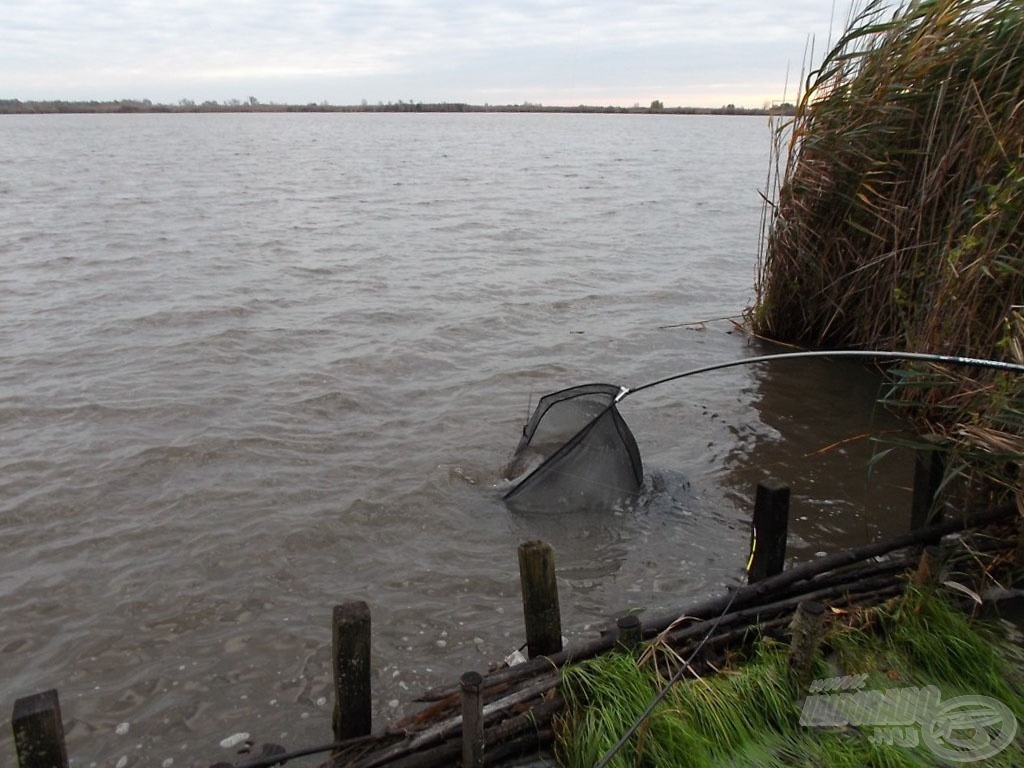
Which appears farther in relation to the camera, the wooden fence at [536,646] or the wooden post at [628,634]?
the wooden post at [628,634]

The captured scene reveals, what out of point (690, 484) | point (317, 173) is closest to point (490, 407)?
point (690, 484)

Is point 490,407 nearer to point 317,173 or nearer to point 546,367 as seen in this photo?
point 546,367

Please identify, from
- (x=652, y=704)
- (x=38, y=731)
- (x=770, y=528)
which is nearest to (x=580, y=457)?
(x=770, y=528)

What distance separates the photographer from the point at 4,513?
6.39 m

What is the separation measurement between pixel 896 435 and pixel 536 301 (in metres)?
6.72

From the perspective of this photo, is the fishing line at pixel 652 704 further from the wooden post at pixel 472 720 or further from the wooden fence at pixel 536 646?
the wooden post at pixel 472 720

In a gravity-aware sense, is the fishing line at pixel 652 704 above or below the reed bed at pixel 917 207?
below

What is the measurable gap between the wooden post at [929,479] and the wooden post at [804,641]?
1.45 m

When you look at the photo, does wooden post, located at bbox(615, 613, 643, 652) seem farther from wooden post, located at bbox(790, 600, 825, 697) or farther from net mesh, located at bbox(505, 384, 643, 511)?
net mesh, located at bbox(505, 384, 643, 511)

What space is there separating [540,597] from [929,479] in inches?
96.9

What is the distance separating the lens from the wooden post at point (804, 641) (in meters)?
3.49

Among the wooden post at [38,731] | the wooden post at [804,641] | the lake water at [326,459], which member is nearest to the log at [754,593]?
the wooden post at [804,641]

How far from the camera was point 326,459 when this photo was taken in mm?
7461

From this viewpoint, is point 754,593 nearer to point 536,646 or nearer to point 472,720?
point 536,646
